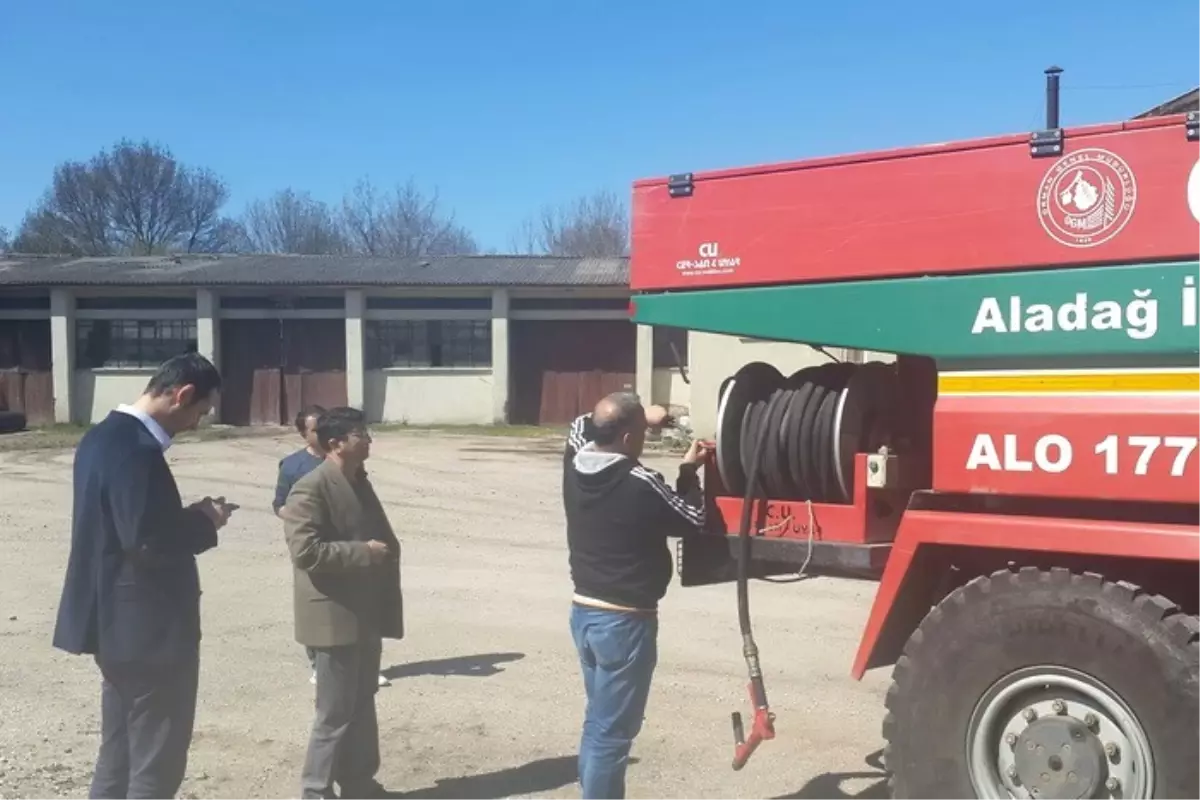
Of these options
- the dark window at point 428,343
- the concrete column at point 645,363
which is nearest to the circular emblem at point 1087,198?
the concrete column at point 645,363

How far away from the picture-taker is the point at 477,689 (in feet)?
23.2

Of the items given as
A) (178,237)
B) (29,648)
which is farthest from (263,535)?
(178,237)

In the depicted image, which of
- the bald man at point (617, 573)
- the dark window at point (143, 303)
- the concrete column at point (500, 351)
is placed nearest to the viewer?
the bald man at point (617, 573)

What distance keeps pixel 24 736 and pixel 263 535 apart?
7416mm

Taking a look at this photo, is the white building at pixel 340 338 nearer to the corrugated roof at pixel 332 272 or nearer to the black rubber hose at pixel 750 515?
the corrugated roof at pixel 332 272

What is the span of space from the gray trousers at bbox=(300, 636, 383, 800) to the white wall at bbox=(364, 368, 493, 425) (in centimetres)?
2652

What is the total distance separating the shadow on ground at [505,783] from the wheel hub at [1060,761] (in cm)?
224

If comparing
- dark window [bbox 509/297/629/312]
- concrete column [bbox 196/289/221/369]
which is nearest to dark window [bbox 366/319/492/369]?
dark window [bbox 509/297/629/312]

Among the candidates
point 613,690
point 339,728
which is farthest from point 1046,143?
point 339,728

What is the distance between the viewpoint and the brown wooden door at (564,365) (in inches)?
1229

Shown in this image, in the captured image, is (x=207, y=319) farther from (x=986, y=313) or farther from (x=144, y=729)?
(x=986, y=313)

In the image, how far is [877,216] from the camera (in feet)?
14.4

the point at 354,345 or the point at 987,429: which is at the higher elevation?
the point at 354,345

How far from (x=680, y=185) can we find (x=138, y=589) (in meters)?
2.51
